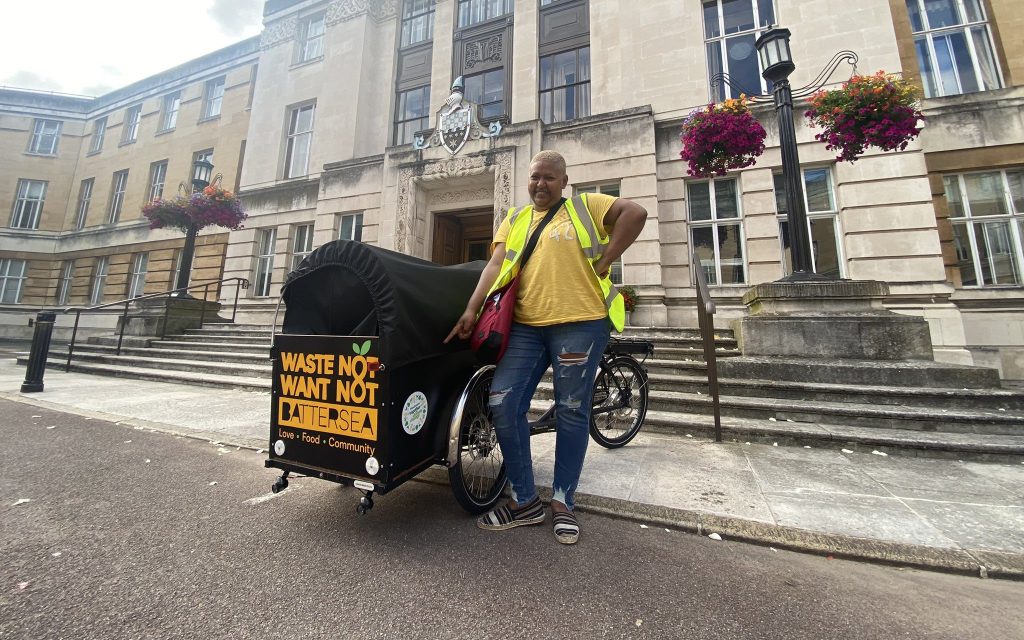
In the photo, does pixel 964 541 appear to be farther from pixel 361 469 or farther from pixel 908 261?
pixel 908 261

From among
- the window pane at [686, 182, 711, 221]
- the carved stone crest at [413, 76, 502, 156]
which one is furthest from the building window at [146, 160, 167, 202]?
the window pane at [686, 182, 711, 221]

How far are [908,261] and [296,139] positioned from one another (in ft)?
62.4

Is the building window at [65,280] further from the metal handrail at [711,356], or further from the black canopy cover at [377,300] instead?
the metal handrail at [711,356]

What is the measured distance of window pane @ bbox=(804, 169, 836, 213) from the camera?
855 cm

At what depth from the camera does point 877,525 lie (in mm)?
2209

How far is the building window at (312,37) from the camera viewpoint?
49.2ft

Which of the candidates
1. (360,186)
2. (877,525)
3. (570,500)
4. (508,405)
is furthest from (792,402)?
(360,186)

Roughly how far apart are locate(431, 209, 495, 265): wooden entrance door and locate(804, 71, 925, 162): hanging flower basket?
7501 mm

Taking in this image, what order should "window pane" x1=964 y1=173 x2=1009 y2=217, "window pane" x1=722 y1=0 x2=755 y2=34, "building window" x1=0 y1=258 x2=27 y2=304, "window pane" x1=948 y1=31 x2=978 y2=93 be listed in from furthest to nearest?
"building window" x1=0 y1=258 x2=27 y2=304 < "window pane" x1=722 y1=0 x2=755 y2=34 < "window pane" x1=948 y1=31 x2=978 y2=93 < "window pane" x1=964 y1=173 x2=1009 y2=217

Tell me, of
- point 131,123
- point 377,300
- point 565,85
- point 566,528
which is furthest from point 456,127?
point 131,123

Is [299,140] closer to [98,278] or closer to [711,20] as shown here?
[98,278]

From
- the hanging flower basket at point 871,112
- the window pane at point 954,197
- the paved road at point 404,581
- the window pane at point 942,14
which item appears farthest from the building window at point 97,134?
the window pane at point 954,197

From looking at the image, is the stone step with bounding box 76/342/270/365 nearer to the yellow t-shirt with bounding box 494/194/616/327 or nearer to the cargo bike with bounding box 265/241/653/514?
the cargo bike with bounding box 265/241/653/514

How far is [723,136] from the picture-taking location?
6.30 metres
